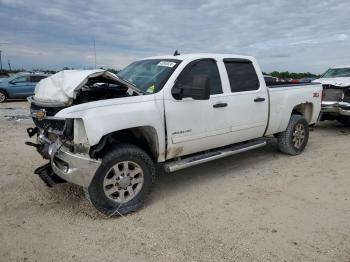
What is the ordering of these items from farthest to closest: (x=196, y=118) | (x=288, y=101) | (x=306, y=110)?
(x=306, y=110) → (x=288, y=101) → (x=196, y=118)

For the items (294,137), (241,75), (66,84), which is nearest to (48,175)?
(66,84)

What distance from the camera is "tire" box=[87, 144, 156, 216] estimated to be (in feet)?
12.6

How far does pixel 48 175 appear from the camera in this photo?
424cm

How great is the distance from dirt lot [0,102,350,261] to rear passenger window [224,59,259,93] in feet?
4.59

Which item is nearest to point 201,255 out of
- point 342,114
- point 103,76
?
point 103,76

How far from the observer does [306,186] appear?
4996mm

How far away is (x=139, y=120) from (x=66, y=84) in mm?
951

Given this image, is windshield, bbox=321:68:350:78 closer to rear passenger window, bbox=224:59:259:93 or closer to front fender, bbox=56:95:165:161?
rear passenger window, bbox=224:59:259:93

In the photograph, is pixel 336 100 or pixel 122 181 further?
pixel 336 100

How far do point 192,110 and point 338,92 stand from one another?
607cm

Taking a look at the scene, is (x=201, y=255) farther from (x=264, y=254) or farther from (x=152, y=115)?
(x=152, y=115)

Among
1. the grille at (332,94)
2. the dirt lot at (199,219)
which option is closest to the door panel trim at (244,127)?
the dirt lot at (199,219)

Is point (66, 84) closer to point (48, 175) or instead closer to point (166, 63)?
point (48, 175)

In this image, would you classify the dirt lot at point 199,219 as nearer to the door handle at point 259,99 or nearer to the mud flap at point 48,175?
the mud flap at point 48,175
